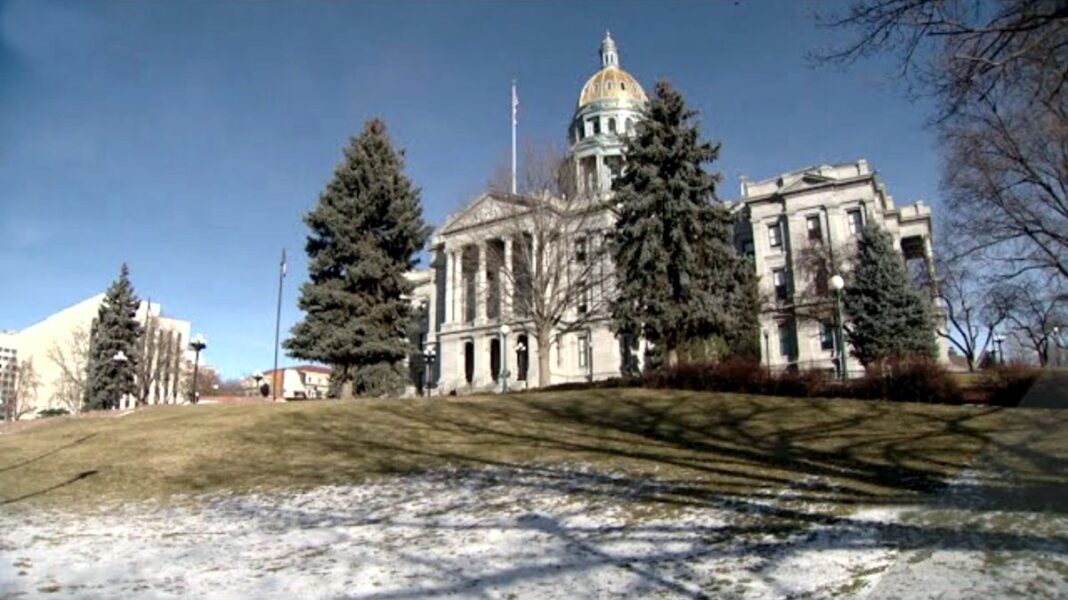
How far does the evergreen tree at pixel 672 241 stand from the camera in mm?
27344

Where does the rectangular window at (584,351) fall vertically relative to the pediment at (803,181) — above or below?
below

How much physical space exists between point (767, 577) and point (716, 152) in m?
25.7

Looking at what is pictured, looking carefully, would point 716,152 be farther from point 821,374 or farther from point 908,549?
point 908,549

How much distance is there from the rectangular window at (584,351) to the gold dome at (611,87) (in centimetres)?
3686

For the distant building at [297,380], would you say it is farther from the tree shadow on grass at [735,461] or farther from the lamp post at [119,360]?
the tree shadow on grass at [735,461]

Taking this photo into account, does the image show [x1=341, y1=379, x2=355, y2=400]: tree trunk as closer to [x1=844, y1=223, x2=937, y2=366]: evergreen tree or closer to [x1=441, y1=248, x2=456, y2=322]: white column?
[x1=844, y1=223, x2=937, y2=366]: evergreen tree

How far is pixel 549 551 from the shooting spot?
266 inches

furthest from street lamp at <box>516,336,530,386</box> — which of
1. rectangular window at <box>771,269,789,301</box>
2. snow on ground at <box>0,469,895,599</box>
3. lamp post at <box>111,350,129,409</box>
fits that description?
snow on ground at <box>0,469,895,599</box>

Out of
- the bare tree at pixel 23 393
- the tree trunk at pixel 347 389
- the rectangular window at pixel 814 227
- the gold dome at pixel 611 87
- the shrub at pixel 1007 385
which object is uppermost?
the gold dome at pixel 611 87

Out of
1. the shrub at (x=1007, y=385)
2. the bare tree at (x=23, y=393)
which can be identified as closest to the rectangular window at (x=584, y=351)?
the shrub at (x=1007, y=385)

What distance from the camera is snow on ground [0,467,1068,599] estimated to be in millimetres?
5465

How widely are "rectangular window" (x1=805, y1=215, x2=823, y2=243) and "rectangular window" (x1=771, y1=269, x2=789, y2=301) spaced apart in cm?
342

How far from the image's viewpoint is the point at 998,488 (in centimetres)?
780

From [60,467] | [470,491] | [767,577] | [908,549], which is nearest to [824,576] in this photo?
[767,577]
